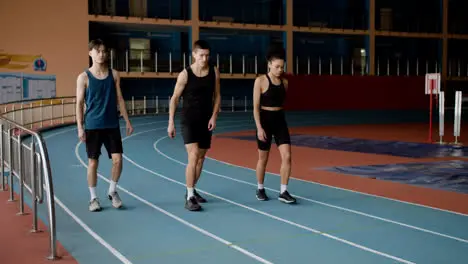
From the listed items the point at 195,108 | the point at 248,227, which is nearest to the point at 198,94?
the point at 195,108

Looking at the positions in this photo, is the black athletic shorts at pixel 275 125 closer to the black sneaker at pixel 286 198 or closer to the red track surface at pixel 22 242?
the black sneaker at pixel 286 198

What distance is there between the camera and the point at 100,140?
6855mm

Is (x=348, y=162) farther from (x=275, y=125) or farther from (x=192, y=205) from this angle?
(x=192, y=205)

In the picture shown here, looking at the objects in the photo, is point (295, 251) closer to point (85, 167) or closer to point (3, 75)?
point (85, 167)

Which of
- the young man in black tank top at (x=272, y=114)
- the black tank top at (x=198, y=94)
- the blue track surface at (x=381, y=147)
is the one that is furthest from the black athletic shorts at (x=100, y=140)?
the blue track surface at (x=381, y=147)

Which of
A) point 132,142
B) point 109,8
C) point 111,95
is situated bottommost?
point 132,142

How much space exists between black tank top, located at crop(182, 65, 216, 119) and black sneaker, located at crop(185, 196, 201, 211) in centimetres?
98

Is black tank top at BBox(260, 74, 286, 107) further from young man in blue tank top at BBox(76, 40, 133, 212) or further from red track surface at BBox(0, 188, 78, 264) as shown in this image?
red track surface at BBox(0, 188, 78, 264)

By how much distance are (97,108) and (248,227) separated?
2.22m

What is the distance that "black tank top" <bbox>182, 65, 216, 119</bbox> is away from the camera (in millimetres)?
6910

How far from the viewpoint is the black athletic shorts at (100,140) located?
6.82 metres

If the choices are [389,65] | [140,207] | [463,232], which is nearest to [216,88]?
[140,207]

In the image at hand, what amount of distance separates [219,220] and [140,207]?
124 cm

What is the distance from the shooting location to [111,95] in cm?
681
